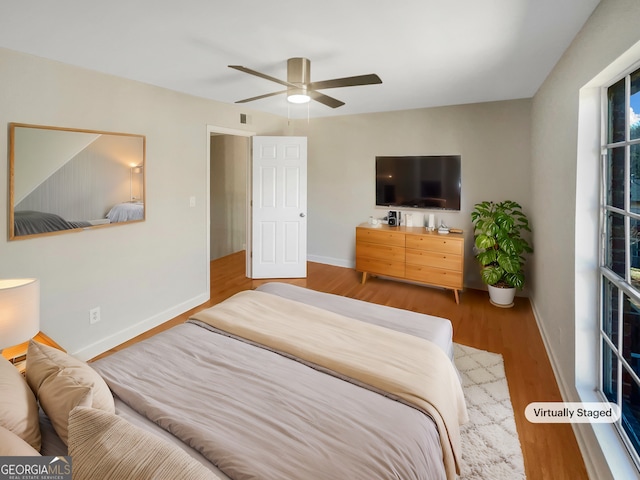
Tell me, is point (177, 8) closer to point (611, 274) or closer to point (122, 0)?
point (122, 0)

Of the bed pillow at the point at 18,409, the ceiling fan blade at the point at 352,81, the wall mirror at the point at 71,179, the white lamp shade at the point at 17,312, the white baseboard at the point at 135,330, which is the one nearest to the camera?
the bed pillow at the point at 18,409

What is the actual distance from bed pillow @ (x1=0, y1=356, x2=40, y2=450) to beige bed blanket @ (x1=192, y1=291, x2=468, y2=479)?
920mm

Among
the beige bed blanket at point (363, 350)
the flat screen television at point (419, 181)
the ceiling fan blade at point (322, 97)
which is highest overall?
the ceiling fan blade at point (322, 97)

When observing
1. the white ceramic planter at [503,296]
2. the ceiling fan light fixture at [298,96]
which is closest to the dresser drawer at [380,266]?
the white ceramic planter at [503,296]

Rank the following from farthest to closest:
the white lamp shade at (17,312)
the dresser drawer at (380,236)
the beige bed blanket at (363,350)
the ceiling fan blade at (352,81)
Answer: the dresser drawer at (380,236)
the ceiling fan blade at (352,81)
the white lamp shade at (17,312)
the beige bed blanket at (363,350)

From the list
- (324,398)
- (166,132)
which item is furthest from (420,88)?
(324,398)

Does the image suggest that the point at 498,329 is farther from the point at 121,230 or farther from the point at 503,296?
the point at 121,230

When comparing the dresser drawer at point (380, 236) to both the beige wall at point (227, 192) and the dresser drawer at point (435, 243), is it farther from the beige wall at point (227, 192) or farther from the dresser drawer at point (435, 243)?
the beige wall at point (227, 192)

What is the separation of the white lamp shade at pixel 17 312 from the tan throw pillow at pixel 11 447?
858 mm

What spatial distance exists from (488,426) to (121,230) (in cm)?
323

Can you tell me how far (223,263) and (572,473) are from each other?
504 centimetres

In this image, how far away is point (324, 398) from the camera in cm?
135

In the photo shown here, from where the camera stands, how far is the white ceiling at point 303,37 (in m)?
1.76

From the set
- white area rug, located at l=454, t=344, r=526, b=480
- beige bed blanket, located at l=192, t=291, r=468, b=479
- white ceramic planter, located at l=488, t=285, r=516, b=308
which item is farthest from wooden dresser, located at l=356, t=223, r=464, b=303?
beige bed blanket, located at l=192, t=291, r=468, b=479
